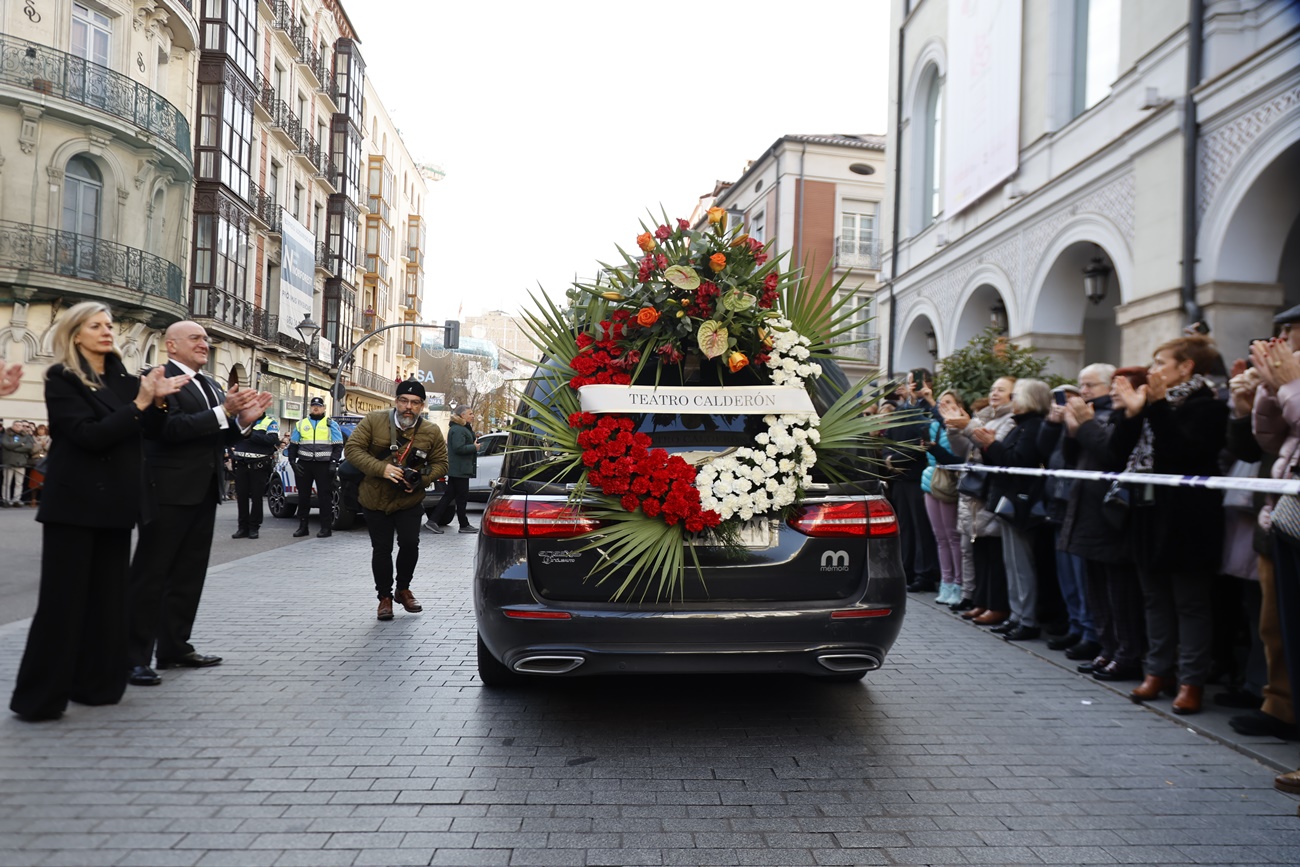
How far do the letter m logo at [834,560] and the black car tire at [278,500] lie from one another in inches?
547

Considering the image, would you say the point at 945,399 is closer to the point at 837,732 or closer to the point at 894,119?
the point at 837,732

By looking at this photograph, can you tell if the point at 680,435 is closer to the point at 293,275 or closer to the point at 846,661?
the point at 846,661

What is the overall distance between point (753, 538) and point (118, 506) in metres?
3.19

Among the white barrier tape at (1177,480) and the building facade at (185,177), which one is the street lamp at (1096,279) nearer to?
the white barrier tape at (1177,480)

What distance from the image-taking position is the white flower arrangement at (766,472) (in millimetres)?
4559

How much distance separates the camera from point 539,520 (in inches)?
181

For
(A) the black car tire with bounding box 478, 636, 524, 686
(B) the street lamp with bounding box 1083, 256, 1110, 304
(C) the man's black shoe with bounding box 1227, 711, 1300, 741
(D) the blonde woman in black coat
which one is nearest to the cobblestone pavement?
(A) the black car tire with bounding box 478, 636, 524, 686

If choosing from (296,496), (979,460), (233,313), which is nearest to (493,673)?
(979,460)

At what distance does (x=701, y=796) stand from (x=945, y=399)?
17.0ft

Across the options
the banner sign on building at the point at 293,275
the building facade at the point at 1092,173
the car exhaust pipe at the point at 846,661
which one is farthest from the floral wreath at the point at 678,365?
the banner sign on building at the point at 293,275

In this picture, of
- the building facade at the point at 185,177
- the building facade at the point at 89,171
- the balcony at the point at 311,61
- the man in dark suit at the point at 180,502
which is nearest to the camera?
the man in dark suit at the point at 180,502

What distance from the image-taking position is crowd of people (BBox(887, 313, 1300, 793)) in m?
4.92

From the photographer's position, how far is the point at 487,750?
4578 millimetres

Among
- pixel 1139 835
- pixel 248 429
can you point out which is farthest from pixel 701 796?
pixel 248 429
